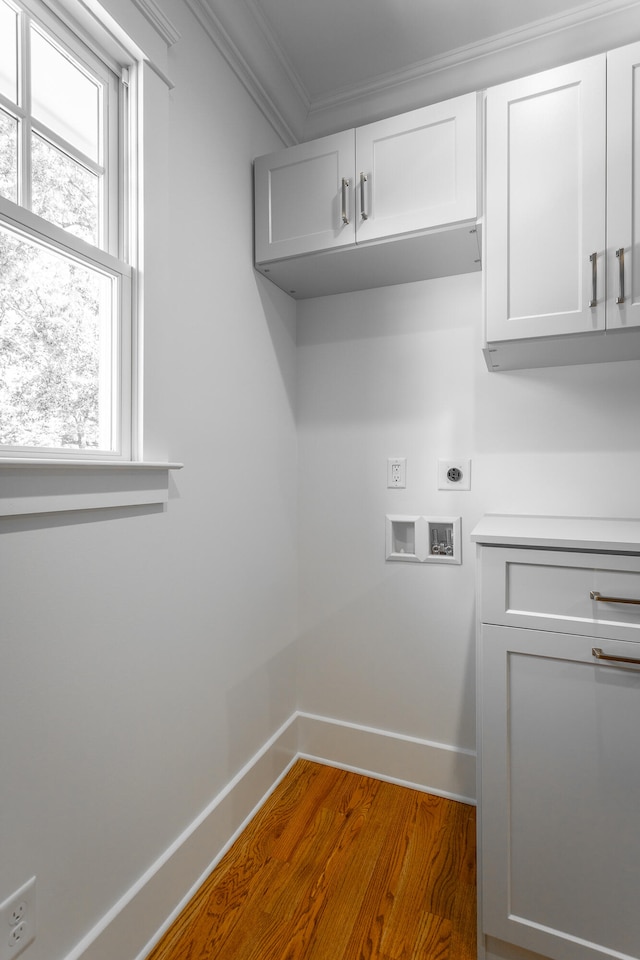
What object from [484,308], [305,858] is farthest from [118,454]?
[305,858]

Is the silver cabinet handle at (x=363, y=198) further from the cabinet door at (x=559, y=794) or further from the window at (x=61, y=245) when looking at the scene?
the cabinet door at (x=559, y=794)

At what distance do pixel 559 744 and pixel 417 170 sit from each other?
1.65m

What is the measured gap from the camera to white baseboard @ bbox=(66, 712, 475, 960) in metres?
1.16

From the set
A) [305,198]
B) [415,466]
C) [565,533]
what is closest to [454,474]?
[415,466]

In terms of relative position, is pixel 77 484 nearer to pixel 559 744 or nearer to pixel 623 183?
pixel 559 744

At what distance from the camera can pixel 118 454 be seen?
119cm

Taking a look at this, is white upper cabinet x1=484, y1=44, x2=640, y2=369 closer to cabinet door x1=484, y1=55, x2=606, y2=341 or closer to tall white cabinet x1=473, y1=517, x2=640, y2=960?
cabinet door x1=484, y1=55, x2=606, y2=341

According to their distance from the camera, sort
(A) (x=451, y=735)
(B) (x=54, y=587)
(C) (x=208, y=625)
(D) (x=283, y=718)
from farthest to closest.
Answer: (D) (x=283, y=718), (A) (x=451, y=735), (C) (x=208, y=625), (B) (x=54, y=587)

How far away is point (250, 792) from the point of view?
168 cm

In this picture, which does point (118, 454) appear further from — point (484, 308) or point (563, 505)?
point (563, 505)

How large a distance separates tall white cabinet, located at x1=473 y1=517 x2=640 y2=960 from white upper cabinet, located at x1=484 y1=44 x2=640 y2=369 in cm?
58

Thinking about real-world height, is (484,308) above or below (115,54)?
below

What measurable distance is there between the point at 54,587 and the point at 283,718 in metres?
1.28

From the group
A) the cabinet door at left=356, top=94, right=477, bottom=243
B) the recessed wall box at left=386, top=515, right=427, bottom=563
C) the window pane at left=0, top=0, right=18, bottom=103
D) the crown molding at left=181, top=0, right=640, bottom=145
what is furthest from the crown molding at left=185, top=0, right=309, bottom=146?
the recessed wall box at left=386, top=515, right=427, bottom=563
